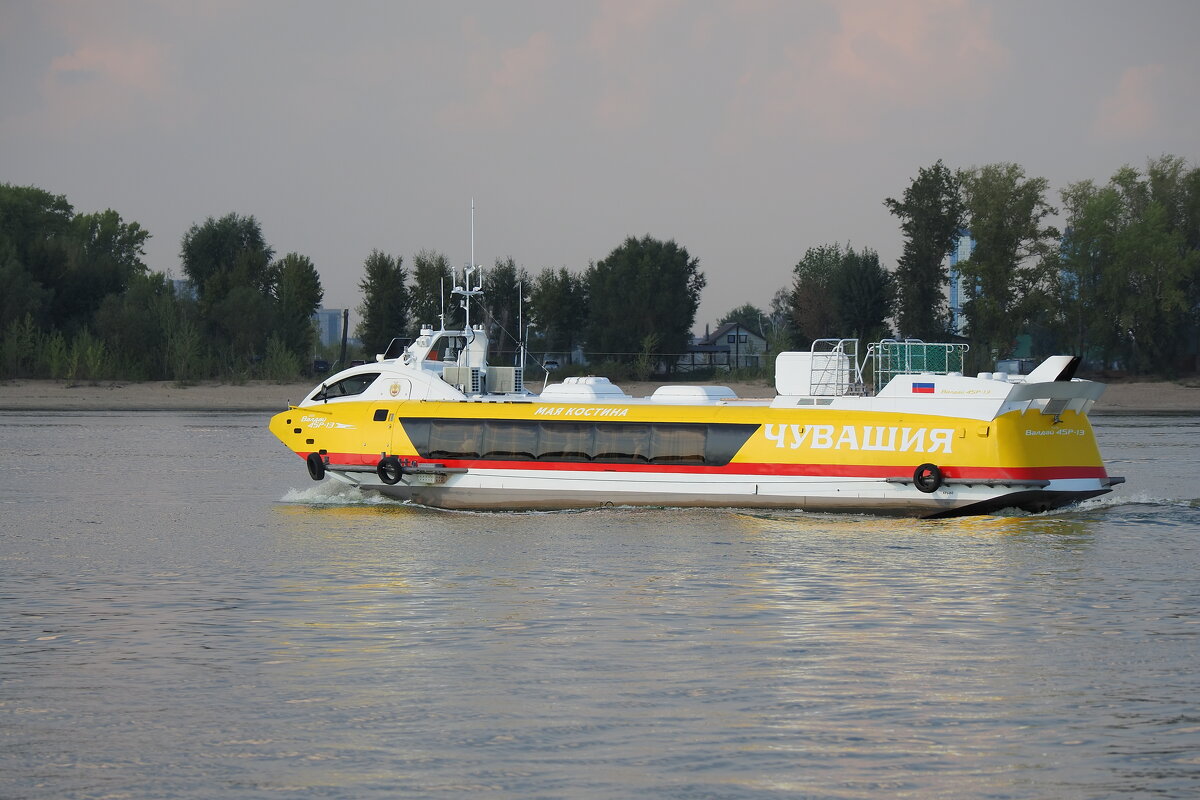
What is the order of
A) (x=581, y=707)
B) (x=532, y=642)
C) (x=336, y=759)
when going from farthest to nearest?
(x=532, y=642) → (x=581, y=707) → (x=336, y=759)

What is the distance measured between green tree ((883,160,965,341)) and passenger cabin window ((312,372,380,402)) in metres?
60.2

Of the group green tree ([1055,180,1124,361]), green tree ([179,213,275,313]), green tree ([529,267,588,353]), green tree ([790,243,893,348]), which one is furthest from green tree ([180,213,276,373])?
green tree ([1055,180,1124,361])

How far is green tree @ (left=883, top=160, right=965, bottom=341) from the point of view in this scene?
84375 millimetres

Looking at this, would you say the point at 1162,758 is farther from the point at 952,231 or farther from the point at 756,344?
the point at 756,344

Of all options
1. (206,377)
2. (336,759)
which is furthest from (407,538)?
(206,377)

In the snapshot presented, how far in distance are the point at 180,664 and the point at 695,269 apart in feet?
281

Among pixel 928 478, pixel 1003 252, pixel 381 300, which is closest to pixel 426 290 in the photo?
pixel 381 300

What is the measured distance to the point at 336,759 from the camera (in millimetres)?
11031

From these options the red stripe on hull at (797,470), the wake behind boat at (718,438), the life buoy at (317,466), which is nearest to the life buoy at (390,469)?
the wake behind boat at (718,438)

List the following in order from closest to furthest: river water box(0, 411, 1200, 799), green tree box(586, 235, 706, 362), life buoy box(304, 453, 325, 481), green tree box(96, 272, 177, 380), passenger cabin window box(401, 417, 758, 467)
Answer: river water box(0, 411, 1200, 799) → passenger cabin window box(401, 417, 758, 467) → life buoy box(304, 453, 325, 481) → green tree box(96, 272, 177, 380) → green tree box(586, 235, 706, 362)

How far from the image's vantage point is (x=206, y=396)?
74625 millimetres

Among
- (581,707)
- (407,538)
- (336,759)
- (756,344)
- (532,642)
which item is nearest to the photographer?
(336,759)

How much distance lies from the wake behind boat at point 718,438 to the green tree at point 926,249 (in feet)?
186

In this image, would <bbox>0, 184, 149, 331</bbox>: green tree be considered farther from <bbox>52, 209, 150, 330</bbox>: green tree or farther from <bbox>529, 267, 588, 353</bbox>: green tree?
<bbox>529, 267, 588, 353</bbox>: green tree
